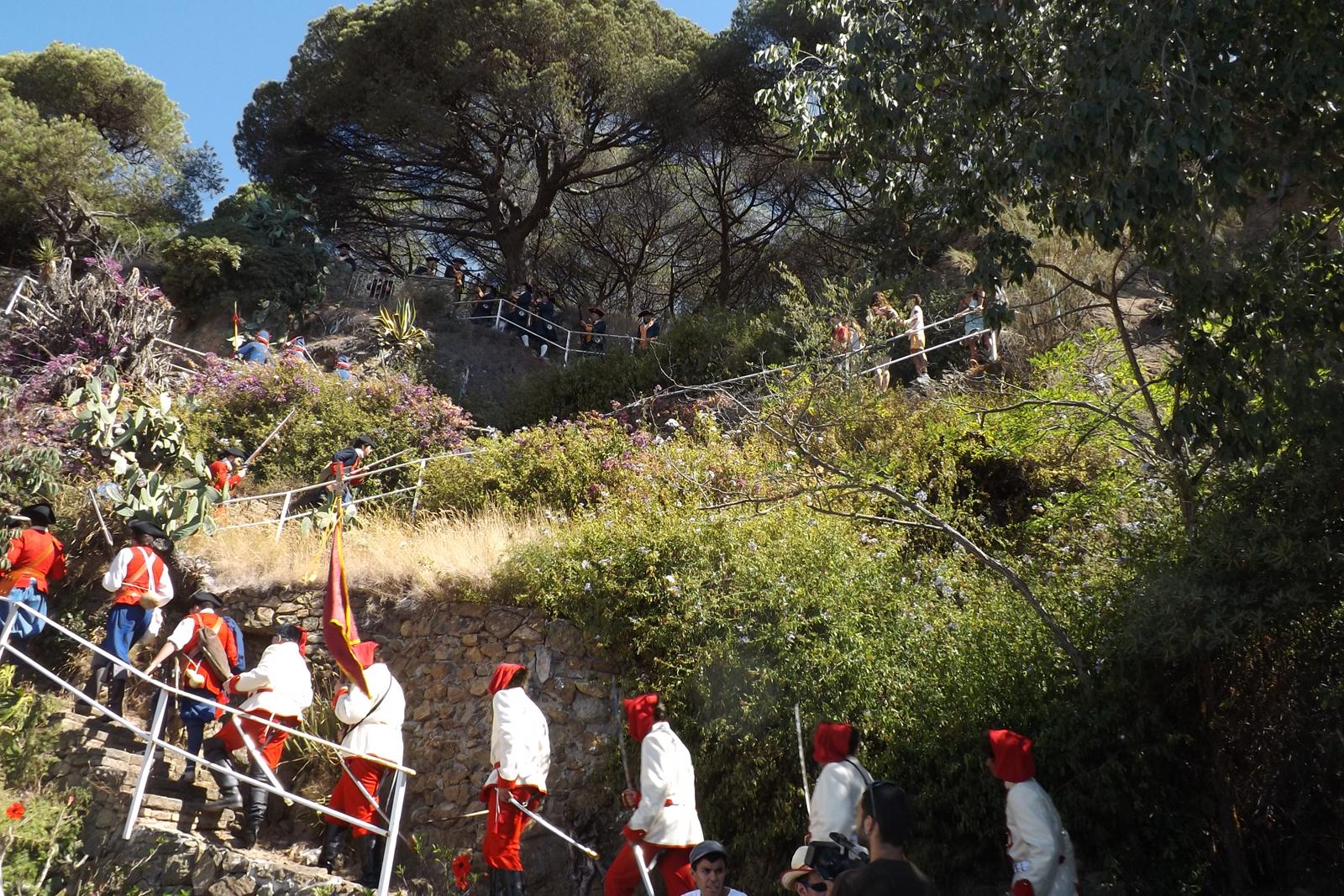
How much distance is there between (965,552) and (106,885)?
748 cm

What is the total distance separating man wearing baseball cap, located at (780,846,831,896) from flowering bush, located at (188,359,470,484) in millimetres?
10496

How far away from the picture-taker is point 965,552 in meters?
9.66

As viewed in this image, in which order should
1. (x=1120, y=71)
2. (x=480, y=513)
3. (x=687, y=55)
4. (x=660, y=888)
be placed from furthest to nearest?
(x=687, y=55) < (x=480, y=513) < (x=660, y=888) < (x=1120, y=71)

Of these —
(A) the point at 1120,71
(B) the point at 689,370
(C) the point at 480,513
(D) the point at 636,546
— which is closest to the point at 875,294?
(B) the point at 689,370

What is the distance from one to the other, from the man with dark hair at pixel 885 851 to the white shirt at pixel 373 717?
415 centimetres

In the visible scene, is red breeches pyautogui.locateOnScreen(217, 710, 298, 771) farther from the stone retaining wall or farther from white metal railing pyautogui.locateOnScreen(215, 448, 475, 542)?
white metal railing pyautogui.locateOnScreen(215, 448, 475, 542)

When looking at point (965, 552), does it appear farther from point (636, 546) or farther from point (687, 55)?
point (687, 55)

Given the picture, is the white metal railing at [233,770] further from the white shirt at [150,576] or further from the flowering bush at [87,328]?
the flowering bush at [87,328]

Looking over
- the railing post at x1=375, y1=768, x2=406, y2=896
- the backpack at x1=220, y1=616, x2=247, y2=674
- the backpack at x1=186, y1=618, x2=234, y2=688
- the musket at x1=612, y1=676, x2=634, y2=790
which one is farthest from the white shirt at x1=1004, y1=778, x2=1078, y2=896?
the backpack at x1=220, y1=616, x2=247, y2=674

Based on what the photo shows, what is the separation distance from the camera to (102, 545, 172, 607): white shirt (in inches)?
388

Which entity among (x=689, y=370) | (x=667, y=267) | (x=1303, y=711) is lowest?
(x=1303, y=711)

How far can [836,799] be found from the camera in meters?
6.31

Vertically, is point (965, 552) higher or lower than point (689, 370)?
lower

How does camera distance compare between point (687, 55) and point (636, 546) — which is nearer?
point (636, 546)
